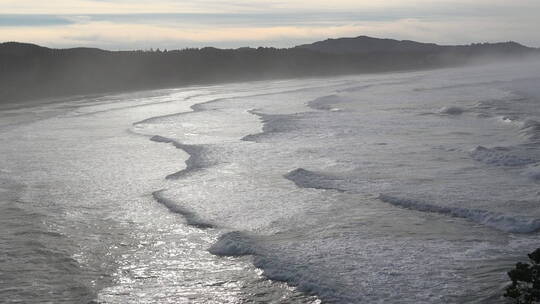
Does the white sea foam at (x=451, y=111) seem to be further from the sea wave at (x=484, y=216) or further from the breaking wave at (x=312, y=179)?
the sea wave at (x=484, y=216)

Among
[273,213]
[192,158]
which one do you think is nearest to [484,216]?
[273,213]

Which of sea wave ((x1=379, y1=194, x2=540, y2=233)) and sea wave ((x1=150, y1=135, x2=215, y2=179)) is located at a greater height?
sea wave ((x1=379, y1=194, x2=540, y2=233))

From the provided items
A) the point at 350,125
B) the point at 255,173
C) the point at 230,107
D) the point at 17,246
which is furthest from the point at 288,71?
the point at 17,246

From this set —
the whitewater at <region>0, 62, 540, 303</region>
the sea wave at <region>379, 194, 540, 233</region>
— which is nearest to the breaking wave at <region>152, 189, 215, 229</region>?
the whitewater at <region>0, 62, 540, 303</region>

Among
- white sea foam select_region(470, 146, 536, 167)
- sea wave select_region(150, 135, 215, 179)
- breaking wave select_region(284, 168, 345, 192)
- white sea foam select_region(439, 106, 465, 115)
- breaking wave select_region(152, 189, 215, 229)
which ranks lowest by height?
breaking wave select_region(152, 189, 215, 229)

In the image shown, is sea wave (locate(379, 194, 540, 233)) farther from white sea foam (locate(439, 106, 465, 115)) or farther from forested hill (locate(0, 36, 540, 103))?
forested hill (locate(0, 36, 540, 103))

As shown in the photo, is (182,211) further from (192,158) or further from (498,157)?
(498,157)

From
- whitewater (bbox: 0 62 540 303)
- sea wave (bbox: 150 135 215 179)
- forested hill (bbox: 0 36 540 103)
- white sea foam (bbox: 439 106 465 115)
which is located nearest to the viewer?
whitewater (bbox: 0 62 540 303)
